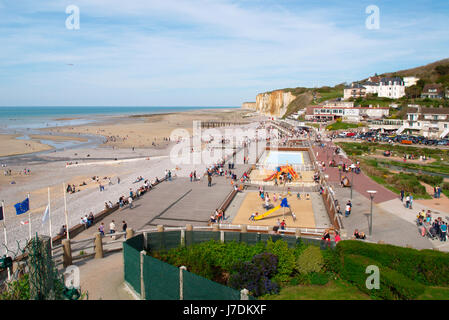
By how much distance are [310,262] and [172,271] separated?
16.5 feet

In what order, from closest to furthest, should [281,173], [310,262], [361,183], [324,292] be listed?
[324,292] < [310,262] < [361,183] < [281,173]

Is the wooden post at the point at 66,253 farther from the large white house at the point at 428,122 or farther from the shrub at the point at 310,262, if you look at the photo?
the large white house at the point at 428,122

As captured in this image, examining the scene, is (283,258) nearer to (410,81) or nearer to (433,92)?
(433,92)

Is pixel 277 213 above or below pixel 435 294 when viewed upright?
below

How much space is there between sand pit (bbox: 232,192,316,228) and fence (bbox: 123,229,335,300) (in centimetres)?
709

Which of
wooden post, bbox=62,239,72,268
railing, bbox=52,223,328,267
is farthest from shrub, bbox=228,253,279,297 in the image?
wooden post, bbox=62,239,72,268

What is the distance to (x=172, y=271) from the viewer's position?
9289 millimetres

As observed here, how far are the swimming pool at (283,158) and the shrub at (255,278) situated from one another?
30.4 metres

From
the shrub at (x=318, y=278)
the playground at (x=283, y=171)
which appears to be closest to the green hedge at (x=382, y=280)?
the shrub at (x=318, y=278)

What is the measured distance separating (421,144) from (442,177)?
2564 cm

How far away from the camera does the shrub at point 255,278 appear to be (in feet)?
33.9

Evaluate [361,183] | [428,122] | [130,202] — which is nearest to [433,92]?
[428,122]

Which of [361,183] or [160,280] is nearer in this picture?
[160,280]

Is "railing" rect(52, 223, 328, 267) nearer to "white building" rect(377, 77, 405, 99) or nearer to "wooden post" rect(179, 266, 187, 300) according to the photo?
"wooden post" rect(179, 266, 187, 300)
